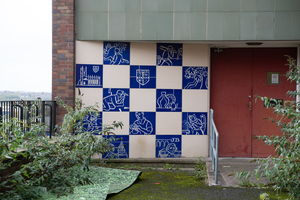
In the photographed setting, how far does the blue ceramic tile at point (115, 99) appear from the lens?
5559mm

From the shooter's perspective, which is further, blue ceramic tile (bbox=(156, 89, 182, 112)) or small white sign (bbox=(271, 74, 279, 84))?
small white sign (bbox=(271, 74, 279, 84))

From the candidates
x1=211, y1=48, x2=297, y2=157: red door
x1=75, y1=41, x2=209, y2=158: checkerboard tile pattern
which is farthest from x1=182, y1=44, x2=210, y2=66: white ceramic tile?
x1=211, y1=48, x2=297, y2=157: red door

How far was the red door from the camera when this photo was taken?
18.8 feet

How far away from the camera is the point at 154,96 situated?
220 inches

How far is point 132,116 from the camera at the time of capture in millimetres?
5578

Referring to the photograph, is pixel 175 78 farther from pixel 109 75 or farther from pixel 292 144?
pixel 292 144

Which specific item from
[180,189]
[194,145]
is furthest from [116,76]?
[180,189]

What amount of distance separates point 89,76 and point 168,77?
161 cm

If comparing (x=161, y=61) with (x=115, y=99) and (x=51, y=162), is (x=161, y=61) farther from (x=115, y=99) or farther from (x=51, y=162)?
(x=51, y=162)

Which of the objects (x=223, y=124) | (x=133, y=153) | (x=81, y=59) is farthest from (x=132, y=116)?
(x=223, y=124)

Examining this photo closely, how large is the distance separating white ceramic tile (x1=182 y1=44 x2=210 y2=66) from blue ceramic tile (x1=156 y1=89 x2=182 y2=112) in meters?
0.64

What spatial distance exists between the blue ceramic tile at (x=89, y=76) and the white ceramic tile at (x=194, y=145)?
2097mm

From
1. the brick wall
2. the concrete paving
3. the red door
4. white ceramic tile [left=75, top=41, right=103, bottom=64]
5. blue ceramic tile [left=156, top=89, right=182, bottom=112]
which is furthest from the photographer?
the red door

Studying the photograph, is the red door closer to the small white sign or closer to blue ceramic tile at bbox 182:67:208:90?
the small white sign
